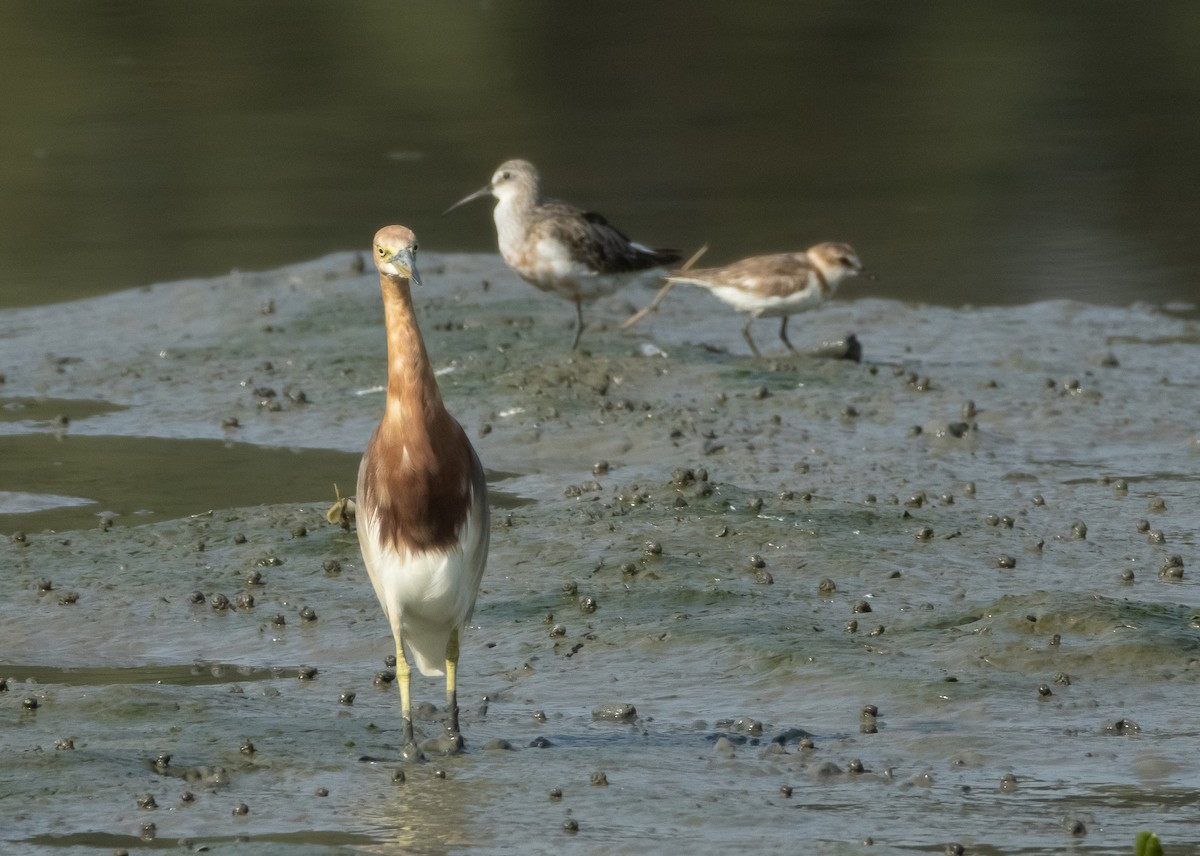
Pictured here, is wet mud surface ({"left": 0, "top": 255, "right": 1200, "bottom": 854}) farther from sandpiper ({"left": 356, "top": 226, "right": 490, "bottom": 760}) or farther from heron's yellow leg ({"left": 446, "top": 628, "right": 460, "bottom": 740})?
sandpiper ({"left": 356, "top": 226, "right": 490, "bottom": 760})

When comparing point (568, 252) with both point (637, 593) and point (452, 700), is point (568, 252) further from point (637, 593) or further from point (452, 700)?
point (452, 700)

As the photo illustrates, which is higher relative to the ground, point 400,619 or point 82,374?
point 82,374

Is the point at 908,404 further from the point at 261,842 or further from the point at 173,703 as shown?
the point at 261,842

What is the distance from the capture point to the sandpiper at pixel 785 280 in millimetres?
12805

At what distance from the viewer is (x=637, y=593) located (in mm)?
8297

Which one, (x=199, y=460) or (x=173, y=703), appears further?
(x=199, y=460)

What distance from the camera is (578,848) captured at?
5.81m

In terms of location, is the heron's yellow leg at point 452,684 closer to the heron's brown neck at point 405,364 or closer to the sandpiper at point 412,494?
the sandpiper at point 412,494

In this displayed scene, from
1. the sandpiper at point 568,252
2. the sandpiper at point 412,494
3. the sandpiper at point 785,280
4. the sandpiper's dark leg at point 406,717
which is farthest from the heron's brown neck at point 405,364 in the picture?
the sandpiper at point 785,280

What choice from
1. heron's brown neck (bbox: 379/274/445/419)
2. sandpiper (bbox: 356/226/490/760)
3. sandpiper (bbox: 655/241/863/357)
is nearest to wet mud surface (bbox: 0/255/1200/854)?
sandpiper (bbox: 655/241/863/357)

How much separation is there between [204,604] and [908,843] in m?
3.72

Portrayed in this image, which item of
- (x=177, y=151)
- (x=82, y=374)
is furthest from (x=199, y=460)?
(x=177, y=151)

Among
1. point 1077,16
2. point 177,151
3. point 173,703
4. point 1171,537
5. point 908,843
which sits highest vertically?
point 1077,16

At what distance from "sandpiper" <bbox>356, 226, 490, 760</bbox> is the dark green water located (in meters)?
9.13
